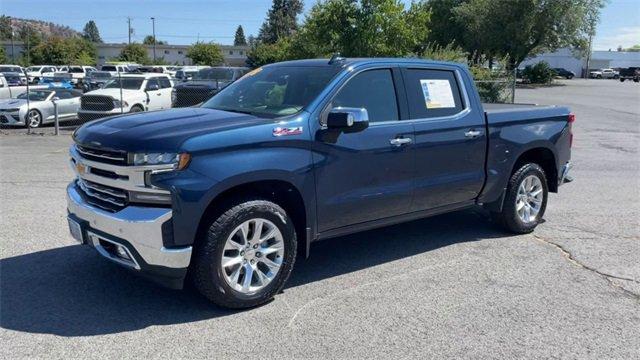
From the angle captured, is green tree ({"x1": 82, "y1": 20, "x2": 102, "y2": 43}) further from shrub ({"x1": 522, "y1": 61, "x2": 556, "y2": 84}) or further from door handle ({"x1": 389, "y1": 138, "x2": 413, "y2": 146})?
door handle ({"x1": 389, "y1": 138, "x2": 413, "y2": 146})

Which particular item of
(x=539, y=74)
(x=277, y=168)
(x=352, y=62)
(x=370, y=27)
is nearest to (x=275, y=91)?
(x=352, y=62)

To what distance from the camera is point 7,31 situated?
13988 centimetres

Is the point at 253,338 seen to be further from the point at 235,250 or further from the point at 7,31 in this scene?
the point at 7,31

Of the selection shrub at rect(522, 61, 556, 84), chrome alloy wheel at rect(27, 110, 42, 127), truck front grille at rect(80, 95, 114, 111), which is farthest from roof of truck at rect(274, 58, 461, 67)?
shrub at rect(522, 61, 556, 84)

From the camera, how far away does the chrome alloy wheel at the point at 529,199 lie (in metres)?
6.68

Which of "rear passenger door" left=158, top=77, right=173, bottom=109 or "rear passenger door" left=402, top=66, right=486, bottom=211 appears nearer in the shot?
"rear passenger door" left=402, top=66, right=486, bottom=211

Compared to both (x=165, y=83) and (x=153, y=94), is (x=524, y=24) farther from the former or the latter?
(x=153, y=94)

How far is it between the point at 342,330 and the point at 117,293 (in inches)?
74.6

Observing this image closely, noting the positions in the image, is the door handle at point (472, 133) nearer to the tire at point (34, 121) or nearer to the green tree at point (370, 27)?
the green tree at point (370, 27)

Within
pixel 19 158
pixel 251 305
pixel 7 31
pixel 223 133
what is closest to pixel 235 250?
pixel 251 305

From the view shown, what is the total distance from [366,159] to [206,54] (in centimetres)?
7632

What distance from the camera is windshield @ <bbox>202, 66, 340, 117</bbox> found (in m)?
5.02

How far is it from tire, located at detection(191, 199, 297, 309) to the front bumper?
0.57 ft

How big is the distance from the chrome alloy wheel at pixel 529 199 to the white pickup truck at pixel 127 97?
44.1 ft
